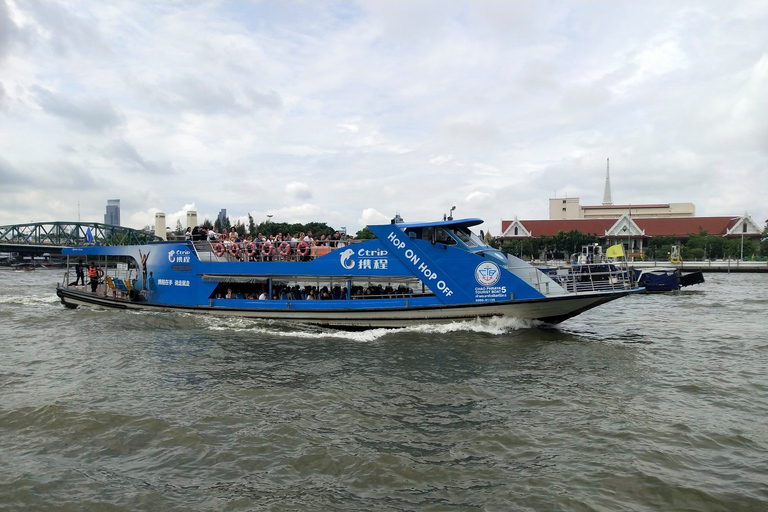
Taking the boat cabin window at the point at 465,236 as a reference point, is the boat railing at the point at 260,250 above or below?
below

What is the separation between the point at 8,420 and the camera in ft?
29.1

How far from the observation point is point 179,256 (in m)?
19.6

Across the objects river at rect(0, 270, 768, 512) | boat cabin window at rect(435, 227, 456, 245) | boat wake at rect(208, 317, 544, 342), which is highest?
boat cabin window at rect(435, 227, 456, 245)

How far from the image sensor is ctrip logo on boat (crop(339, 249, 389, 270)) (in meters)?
16.3

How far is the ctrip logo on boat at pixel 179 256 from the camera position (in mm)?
19391

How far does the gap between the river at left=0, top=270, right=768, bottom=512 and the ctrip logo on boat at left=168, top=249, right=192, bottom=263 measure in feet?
15.1

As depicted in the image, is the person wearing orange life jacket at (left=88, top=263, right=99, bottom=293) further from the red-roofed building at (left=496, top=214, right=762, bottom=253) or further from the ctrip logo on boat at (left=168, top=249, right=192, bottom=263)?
the red-roofed building at (left=496, top=214, right=762, bottom=253)

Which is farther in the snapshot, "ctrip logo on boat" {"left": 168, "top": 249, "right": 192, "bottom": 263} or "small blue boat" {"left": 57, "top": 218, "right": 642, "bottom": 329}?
"ctrip logo on boat" {"left": 168, "top": 249, "right": 192, "bottom": 263}

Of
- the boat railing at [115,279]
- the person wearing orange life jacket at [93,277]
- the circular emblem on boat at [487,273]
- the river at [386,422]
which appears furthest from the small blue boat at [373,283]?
the person wearing orange life jacket at [93,277]

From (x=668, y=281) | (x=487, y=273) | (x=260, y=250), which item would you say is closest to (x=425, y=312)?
(x=487, y=273)

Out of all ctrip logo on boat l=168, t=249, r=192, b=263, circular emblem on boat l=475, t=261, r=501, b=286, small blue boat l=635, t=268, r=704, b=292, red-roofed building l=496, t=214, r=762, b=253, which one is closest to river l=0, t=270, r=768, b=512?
circular emblem on boat l=475, t=261, r=501, b=286

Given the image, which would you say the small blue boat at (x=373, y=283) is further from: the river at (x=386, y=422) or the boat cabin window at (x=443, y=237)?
the river at (x=386, y=422)

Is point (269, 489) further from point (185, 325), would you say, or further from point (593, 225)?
point (593, 225)

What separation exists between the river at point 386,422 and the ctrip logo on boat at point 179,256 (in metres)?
4.61
